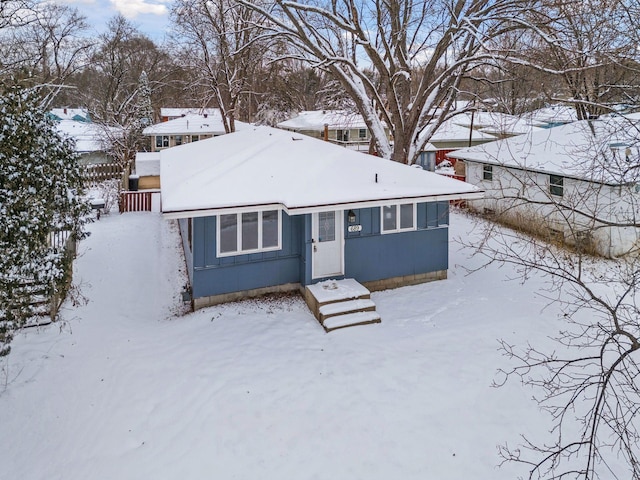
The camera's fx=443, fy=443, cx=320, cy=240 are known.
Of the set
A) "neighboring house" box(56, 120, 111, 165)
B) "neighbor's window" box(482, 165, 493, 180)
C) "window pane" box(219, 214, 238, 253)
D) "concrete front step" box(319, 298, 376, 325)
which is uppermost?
"neighboring house" box(56, 120, 111, 165)

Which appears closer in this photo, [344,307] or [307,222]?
[344,307]

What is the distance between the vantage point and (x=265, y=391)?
707cm

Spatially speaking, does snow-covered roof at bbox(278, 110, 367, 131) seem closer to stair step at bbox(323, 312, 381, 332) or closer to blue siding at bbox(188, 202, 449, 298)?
blue siding at bbox(188, 202, 449, 298)

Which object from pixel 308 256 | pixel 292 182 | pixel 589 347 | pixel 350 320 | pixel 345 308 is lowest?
pixel 589 347

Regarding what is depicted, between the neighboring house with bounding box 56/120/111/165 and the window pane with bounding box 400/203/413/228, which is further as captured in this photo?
the neighboring house with bounding box 56/120/111/165

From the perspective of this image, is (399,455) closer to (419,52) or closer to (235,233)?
(235,233)

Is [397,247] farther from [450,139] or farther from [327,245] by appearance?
[450,139]

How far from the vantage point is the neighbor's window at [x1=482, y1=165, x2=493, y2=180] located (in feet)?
62.0

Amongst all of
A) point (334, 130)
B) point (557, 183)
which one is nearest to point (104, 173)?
point (334, 130)

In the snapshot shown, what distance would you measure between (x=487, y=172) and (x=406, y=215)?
9.89 meters

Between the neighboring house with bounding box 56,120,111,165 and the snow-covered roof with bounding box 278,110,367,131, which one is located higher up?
the snow-covered roof with bounding box 278,110,367,131

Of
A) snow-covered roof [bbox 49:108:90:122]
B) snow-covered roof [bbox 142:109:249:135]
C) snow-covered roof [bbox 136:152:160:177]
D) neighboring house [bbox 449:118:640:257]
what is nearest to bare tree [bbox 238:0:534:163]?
neighboring house [bbox 449:118:640:257]

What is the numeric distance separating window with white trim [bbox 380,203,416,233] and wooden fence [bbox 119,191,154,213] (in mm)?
12506

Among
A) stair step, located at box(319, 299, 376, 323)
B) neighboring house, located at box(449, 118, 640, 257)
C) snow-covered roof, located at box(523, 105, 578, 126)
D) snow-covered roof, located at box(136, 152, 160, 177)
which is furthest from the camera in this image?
snow-covered roof, located at box(136, 152, 160, 177)
